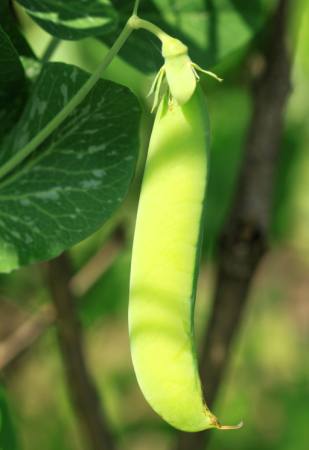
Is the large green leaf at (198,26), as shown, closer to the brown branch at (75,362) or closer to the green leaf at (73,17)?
the green leaf at (73,17)

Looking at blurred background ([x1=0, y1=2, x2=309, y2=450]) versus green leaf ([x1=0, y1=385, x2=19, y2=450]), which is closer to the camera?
green leaf ([x1=0, y1=385, x2=19, y2=450])

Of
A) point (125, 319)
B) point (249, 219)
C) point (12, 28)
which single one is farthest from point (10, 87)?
point (125, 319)

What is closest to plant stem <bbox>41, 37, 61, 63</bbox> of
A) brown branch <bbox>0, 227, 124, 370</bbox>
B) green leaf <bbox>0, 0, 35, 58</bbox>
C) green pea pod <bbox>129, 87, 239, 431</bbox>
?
green leaf <bbox>0, 0, 35, 58</bbox>

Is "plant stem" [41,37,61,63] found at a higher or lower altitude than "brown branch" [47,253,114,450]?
higher

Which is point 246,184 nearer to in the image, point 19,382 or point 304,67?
point 304,67

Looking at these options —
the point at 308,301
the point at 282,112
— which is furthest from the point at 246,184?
the point at 308,301

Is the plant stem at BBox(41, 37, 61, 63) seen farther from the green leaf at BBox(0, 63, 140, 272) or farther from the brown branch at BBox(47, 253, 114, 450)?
the brown branch at BBox(47, 253, 114, 450)

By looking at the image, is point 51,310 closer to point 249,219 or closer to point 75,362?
point 75,362

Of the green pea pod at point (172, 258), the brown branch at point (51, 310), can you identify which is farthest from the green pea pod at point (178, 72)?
the brown branch at point (51, 310)
